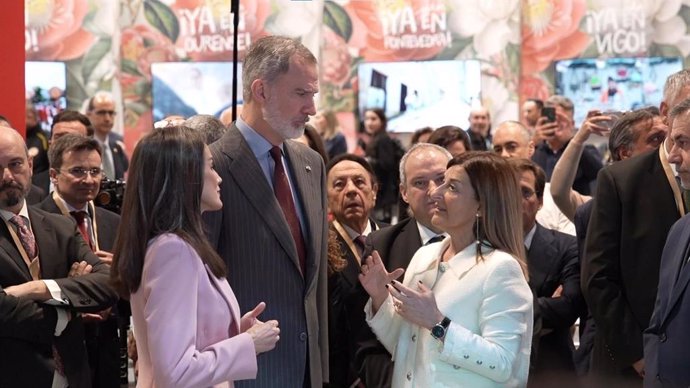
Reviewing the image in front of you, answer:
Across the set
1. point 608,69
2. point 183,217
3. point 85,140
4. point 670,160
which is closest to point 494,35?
point 608,69

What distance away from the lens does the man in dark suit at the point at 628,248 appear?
435cm

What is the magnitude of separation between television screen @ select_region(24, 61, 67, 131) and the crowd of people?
8445 millimetres

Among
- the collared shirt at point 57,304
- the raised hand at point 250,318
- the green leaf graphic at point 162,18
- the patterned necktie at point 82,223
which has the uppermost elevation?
the green leaf graphic at point 162,18

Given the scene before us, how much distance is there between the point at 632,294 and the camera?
4406 mm

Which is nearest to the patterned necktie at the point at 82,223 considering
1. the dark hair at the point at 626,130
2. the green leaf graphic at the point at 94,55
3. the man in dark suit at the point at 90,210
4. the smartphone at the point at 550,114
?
the man in dark suit at the point at 90,210

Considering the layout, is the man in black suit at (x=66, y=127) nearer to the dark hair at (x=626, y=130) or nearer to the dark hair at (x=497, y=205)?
the dark hair at (x=626, y=130)

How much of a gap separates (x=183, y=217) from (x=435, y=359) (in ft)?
3.64

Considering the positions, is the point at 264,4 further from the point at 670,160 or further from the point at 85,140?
the point at 670,160

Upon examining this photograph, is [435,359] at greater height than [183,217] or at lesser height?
lesser

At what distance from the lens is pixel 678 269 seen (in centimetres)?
353

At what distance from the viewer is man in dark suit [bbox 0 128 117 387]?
4.29 metres

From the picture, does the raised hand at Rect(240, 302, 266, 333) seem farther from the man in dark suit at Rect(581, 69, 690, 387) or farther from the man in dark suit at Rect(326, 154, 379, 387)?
the man in dark suit at Rect(581, 69, 690, 387)

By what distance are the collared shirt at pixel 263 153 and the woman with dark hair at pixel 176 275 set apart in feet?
2.17

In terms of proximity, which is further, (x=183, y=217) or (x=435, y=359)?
(x=435, y=359)
